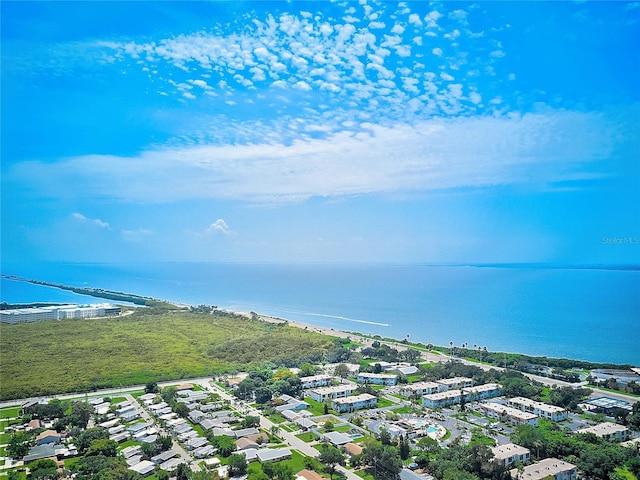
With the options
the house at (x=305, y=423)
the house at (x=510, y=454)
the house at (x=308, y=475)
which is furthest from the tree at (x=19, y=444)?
the house at (x=510, y=454)

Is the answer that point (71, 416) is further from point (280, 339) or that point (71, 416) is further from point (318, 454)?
point (280, 339)

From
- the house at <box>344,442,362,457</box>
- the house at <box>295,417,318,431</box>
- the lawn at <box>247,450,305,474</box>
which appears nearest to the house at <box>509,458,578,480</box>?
the house at <box>344,442,362,457</box>

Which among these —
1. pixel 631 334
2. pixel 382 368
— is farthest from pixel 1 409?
pixel 631 334

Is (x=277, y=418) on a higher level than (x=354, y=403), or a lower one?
lower

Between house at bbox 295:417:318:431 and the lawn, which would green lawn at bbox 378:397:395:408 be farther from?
the lawn

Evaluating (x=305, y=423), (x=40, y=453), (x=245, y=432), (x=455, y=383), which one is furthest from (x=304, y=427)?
(x=455, y=383)

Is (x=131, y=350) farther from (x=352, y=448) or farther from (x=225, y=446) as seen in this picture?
(x=352, y=448)
